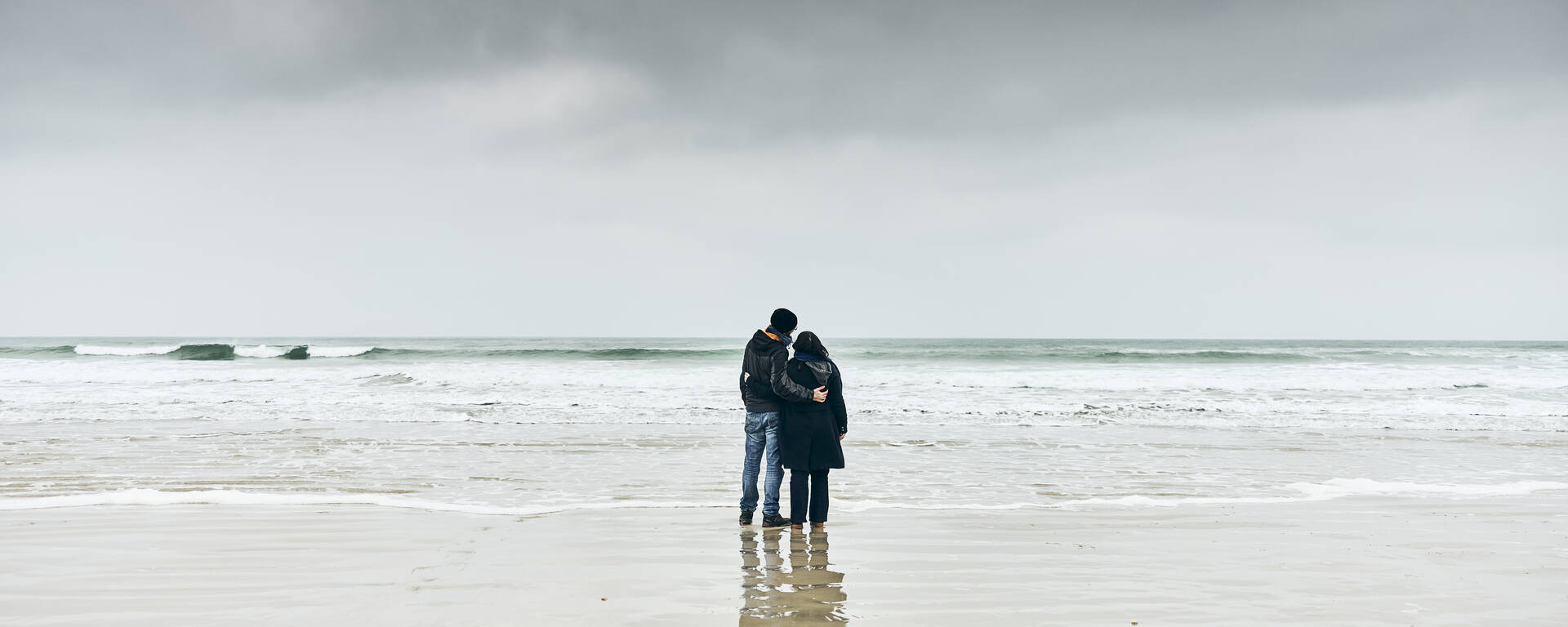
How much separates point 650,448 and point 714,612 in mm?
6352

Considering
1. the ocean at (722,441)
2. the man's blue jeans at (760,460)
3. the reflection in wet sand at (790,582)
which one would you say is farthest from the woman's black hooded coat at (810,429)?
the ocean at (722,441)

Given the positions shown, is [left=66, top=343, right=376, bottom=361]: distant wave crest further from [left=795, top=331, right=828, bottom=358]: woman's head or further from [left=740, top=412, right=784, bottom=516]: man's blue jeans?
[left=795, top=331, right=828, bottom=358]: woman's head

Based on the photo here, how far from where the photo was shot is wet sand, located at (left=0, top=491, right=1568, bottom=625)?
3.57 m

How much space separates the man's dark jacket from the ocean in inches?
48.6

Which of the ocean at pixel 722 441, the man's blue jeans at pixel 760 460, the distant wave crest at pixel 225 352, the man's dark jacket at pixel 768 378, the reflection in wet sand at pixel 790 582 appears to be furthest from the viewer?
the distant wave crest at pixel 225 352

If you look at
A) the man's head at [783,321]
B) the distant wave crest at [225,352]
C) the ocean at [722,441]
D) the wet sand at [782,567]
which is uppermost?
the man's head at [783,321]

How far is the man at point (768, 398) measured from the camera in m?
5.14

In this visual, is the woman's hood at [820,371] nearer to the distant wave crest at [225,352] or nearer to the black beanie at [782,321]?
the black beanie at [782,321]

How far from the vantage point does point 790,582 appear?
407 cm

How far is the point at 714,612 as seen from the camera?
11.6ft

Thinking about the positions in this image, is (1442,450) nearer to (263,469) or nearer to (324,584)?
(324,584)

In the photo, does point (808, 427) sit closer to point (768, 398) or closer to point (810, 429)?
point (810, 429)

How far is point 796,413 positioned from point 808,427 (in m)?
0.12

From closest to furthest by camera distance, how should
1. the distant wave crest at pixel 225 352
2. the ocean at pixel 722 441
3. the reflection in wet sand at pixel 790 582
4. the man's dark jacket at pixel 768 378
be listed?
the reflection in wet sand at pixel 790 582, the man's dark jacket at pixel 768 378, the ocean at pixel 722 441, the distant wave crest at pixel 225 352
